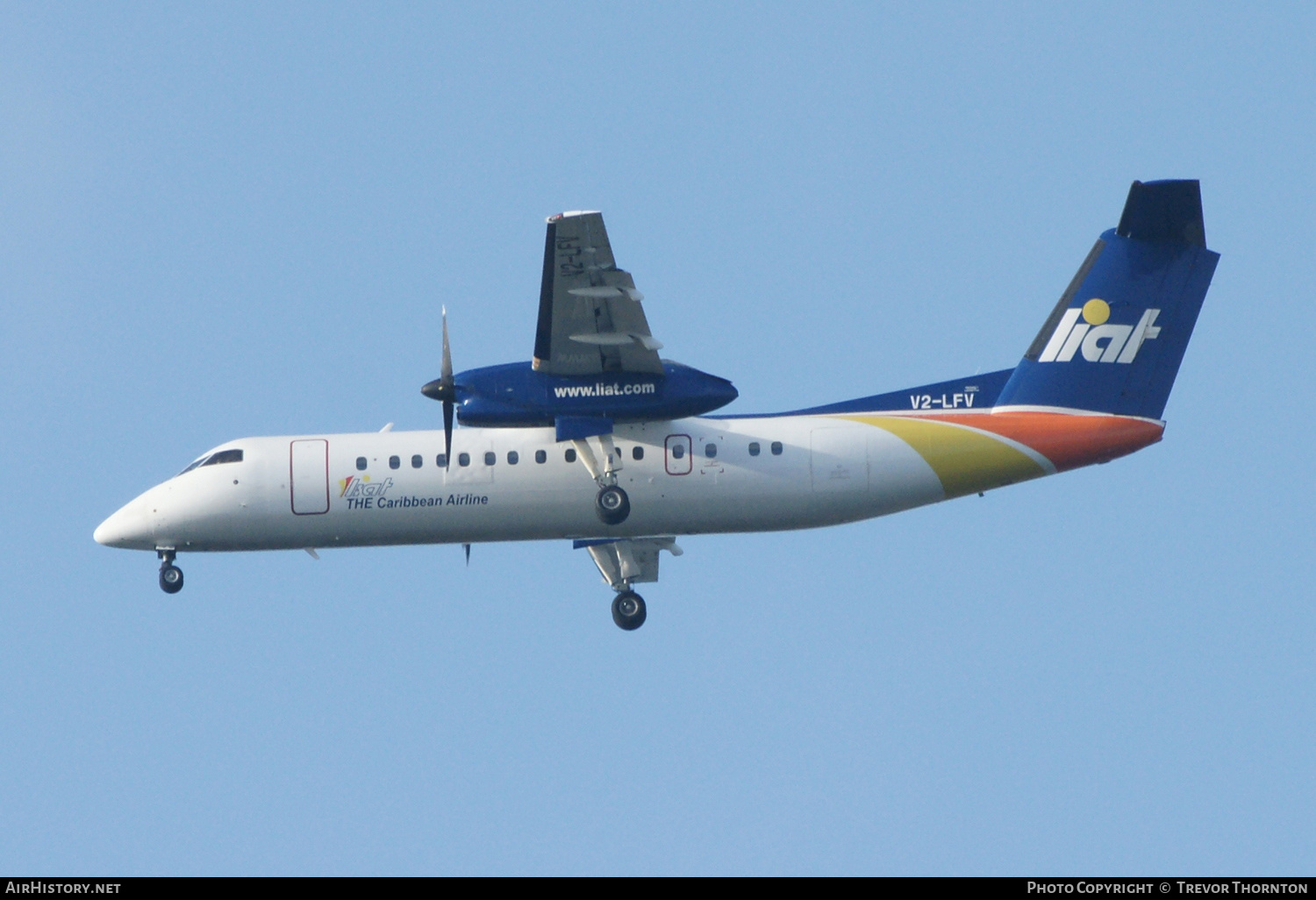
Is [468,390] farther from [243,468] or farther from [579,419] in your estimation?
[243,468]

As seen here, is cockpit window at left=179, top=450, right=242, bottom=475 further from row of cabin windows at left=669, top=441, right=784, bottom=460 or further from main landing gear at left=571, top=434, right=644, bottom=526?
row of cabin windows at left=669, top=441, right=784, bottom=460

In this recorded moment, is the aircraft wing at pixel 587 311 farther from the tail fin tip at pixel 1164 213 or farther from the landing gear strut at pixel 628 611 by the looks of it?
the tail fin tip at pixel 1164 213

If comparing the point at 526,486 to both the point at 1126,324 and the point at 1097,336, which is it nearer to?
the point at 1097,336

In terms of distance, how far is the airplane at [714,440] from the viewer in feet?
80.0

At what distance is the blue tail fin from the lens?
80.5ft

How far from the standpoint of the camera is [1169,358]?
24766 millimetres

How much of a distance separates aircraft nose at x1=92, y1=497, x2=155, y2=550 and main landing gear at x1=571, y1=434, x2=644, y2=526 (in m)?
7.28

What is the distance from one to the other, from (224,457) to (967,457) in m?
11.8

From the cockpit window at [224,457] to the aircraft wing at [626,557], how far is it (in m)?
5.61

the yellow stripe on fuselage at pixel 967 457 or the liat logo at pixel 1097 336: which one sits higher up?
the liat logo at pixel 1097 336

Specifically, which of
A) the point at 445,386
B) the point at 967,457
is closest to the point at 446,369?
the point at 445,386

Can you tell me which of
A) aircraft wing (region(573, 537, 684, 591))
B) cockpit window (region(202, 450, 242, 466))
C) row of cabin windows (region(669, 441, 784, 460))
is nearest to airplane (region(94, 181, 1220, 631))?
row of cabin windows (region(669, 441, 784, 460))

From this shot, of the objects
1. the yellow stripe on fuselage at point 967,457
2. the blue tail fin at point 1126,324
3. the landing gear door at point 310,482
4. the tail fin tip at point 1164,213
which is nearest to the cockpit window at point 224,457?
the landing gear door at point 310,482
